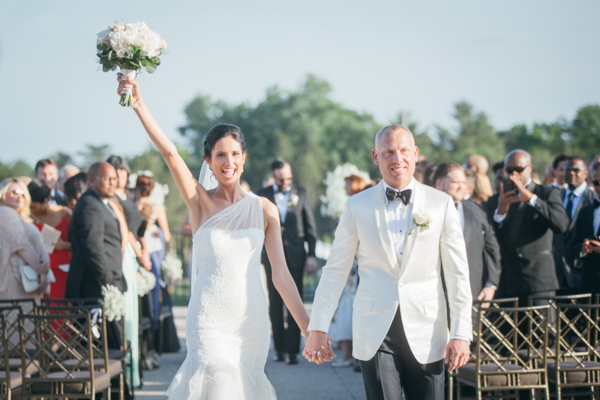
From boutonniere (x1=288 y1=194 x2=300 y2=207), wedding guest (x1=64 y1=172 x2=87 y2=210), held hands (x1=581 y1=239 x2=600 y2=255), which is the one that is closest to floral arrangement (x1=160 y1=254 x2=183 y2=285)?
boutonniere (x1=288 y1=194 x2=300 y2=207)

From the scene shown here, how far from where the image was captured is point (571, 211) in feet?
27.4

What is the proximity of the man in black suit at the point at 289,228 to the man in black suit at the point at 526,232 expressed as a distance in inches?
126

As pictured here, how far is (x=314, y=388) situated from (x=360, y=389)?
538 mm

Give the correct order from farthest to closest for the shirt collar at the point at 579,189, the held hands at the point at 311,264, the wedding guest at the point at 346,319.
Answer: the held hands at the point at 311,264 < the wedding guest at the point at 346,319 < the shirt collar at the point at 579,189

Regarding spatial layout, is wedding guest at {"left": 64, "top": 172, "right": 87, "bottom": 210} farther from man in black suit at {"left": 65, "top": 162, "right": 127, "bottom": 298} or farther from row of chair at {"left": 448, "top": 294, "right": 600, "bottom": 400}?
row of chair at {"left": 448, "top": 294, "right": 600, "bottom": 400}

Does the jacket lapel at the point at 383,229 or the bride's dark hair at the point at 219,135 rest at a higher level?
the bride's dark hair at the point at 219,135

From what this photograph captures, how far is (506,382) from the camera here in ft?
18.7

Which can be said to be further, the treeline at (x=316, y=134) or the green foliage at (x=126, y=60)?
the treeline at (x=316, y=134)

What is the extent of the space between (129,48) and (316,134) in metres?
78.5

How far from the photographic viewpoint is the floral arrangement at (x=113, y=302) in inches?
262

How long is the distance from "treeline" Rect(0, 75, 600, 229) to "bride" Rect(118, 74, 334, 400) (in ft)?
224

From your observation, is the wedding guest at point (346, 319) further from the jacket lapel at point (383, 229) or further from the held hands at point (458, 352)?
the held hands at point (458, 352)

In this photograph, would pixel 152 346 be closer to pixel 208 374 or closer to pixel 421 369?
pixel 208 374

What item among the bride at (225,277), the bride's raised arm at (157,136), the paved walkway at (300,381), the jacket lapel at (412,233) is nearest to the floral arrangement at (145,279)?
the paved walkway at (300,381)
